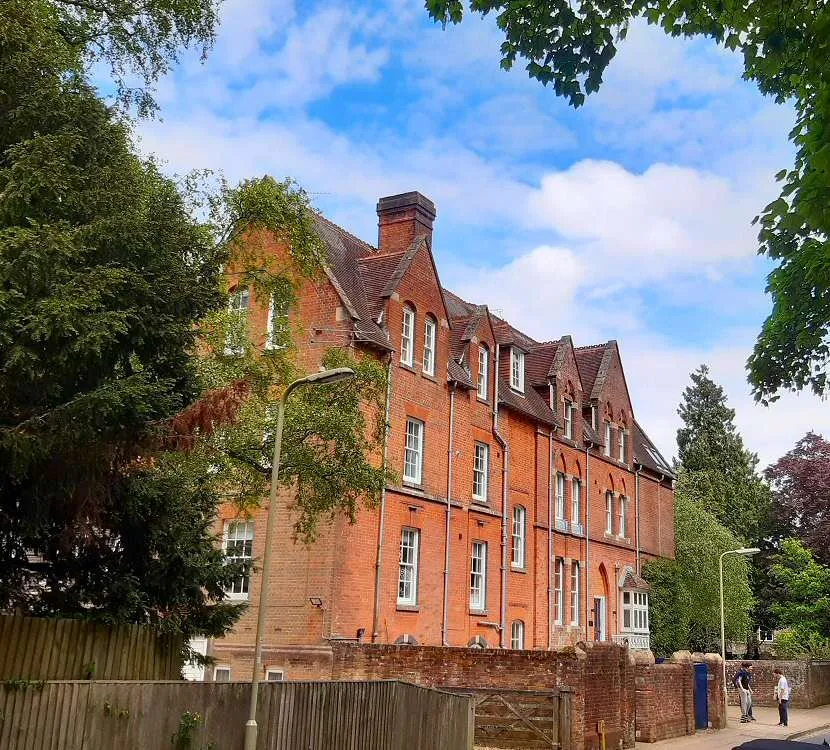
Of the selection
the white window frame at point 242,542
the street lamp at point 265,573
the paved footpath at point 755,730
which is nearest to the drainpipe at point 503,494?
the paved footpath at point 755,730

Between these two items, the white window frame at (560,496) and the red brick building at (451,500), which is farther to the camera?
the white window frame at (560,496)

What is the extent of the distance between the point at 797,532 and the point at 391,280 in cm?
4073

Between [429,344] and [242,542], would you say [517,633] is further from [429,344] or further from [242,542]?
[242,542]

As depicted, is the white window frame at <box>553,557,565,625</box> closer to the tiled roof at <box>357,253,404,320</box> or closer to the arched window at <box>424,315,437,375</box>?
the arched window at <box>424,315,437,375</box>

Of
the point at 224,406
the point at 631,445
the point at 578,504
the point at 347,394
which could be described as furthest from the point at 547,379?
the point at 224,406

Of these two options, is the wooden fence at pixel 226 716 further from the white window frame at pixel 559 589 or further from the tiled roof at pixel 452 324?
the white window frame at pixel 559 589

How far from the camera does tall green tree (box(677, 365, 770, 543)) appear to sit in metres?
66.8

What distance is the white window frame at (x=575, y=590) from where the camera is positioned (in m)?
38.3

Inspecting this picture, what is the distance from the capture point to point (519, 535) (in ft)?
116

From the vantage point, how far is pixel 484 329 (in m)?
34.1

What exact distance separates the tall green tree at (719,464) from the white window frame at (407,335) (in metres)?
42.0

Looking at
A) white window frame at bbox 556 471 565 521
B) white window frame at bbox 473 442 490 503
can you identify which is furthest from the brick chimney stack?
white window frame at bbox 556 471 565 521

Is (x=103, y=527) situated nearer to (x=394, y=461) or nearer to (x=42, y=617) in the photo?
(x=42, y=617)

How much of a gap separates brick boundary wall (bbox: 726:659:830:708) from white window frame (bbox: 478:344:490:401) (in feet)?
53.5
